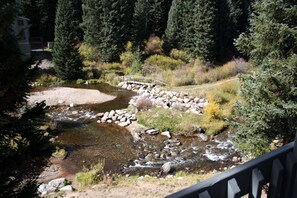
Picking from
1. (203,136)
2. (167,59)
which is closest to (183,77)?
(167,59)

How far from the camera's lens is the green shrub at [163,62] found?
30328 millimetres

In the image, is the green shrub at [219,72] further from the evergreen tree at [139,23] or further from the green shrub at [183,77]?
the evergreen tree at [139,23]

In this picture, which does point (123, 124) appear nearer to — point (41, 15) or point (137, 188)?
point (137, 188)

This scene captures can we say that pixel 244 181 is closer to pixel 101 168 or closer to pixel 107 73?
pixel 101 168

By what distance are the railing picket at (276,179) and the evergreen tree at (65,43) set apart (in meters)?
26.1

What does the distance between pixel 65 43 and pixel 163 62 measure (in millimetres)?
9421

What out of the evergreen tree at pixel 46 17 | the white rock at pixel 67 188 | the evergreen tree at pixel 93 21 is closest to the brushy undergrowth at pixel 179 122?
the white rock at pixel 67 188

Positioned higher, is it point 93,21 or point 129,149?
point 93,21

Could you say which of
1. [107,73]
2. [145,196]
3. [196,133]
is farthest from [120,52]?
[145,196]

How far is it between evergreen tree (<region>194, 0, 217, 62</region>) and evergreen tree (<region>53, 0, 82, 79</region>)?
12043 mm

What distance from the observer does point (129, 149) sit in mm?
14758

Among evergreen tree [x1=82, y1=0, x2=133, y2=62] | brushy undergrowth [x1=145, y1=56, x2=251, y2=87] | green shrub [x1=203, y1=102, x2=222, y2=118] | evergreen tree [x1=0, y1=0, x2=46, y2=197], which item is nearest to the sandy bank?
brushy undergrowth [x1=145, y1=56, x2=251, y2=87]

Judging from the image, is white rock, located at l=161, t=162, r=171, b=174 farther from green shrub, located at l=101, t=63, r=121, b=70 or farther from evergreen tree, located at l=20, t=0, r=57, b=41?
evergreen tree, located at l=20, t=0, r=57, b=41

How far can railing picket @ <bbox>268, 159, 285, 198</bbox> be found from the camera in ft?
6.57
